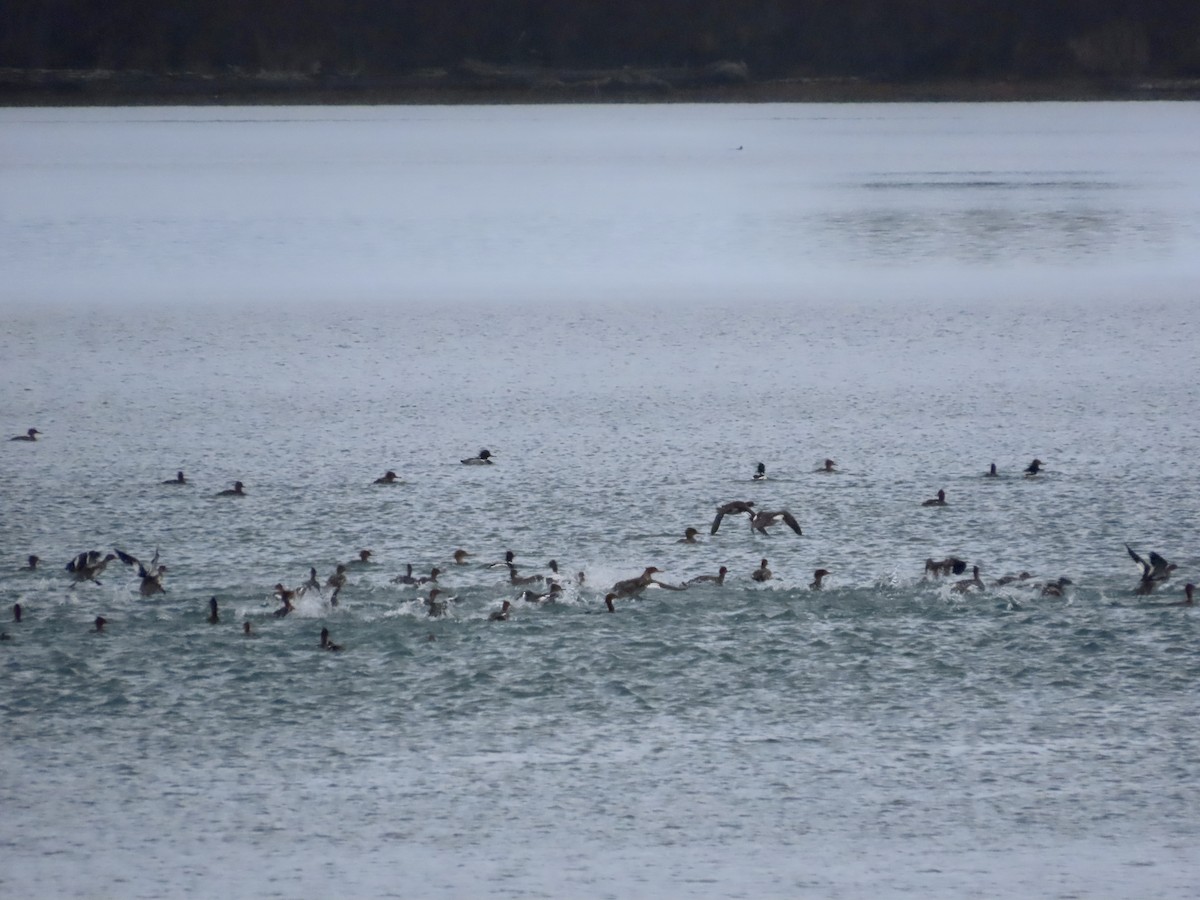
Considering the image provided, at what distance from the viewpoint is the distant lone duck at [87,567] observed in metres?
11.8

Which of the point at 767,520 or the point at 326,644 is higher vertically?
the point at 767,520

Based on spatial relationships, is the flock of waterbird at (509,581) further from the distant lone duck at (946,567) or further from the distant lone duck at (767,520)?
the distant lone duck at (767,520)

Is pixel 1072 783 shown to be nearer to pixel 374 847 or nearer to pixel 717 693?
pixel 717 693

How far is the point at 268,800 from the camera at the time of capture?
844cm

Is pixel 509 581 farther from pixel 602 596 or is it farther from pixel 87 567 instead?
pixel 87 567

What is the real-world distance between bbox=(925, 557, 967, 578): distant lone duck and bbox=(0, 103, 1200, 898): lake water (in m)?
0.25

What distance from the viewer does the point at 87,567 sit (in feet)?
38.7

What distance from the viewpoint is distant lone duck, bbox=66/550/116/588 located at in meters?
11.8

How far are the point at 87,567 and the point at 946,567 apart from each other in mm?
5748

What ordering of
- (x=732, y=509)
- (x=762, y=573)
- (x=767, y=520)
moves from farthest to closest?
(x=732, y=509) → (x=767, y=520) → (x=762, y=573)

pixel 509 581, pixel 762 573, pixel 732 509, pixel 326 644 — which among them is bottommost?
pixel 326 644

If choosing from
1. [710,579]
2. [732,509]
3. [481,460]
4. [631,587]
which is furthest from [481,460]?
[631,587]

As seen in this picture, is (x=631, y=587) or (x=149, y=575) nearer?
(x=631, y=587)

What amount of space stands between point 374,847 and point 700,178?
68.7 metres
